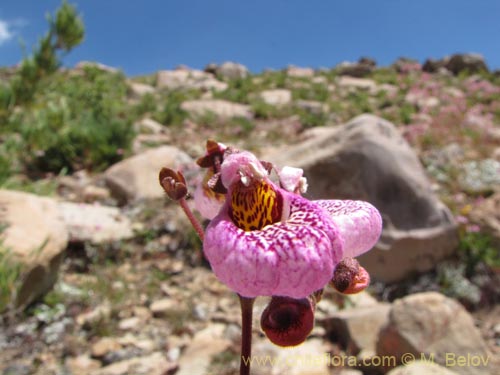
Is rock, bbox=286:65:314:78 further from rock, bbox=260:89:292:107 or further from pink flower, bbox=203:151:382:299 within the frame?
pink flower, bbox=203:151:382:299

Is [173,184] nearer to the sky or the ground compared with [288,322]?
nearer to the sky

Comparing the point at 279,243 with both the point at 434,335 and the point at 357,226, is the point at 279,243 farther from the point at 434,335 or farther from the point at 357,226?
the point at 434,335

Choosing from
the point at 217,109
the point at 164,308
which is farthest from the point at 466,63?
the point at 164,308

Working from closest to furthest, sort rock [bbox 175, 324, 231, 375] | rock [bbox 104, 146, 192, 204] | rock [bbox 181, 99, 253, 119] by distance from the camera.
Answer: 1. rock [bbox 175, 324, 231, 375]
2. rock [bbox 104, 146, 192, 204]
3. rock [bbox 181, 99, 253, 119]

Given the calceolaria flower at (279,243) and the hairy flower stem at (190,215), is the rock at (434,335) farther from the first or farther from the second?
the hairy flower stem at (190,215)

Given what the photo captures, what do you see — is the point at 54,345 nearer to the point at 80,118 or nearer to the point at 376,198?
the point at 376,198

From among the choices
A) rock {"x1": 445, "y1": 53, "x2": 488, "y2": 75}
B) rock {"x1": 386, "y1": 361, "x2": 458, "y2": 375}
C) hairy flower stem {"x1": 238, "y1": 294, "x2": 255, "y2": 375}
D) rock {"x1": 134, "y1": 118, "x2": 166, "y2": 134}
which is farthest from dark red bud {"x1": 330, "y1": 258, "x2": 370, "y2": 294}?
rock {"x1": 445, "y1": 53, "x2": 488, "y2": 75}
